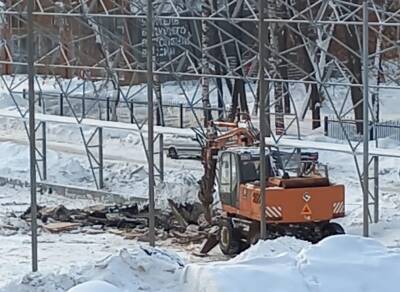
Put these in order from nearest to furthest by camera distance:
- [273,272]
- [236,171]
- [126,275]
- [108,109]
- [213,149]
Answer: [273,272], [126,275], [236,171], [213,149], [108,109]

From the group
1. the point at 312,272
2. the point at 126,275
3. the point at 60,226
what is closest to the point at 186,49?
the point at 60,226

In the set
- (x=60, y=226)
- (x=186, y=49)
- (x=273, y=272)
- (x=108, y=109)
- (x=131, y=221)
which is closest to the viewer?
(x=273, y=272)

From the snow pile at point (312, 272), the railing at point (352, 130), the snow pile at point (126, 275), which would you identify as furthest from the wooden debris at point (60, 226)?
the snow pile at point (312, 272)

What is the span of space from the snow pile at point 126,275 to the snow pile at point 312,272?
304mm

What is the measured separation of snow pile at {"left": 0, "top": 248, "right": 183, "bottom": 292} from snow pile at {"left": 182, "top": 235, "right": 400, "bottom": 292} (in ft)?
1.00

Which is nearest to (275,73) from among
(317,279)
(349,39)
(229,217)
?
A: (349,39)

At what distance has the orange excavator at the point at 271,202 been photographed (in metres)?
10.8

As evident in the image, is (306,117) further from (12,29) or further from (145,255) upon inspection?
(145,255)

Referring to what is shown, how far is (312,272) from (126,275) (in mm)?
1110

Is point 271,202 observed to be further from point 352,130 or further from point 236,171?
point 352,130

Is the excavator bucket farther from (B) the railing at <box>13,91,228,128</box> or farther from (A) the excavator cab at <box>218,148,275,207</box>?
(B) the railing at <box>13,91,228,128</box>

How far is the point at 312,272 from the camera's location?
4.68 m

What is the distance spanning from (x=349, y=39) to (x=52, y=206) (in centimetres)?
541

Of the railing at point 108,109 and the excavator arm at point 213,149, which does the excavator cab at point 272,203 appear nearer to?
the excavator arm at point 213,149
